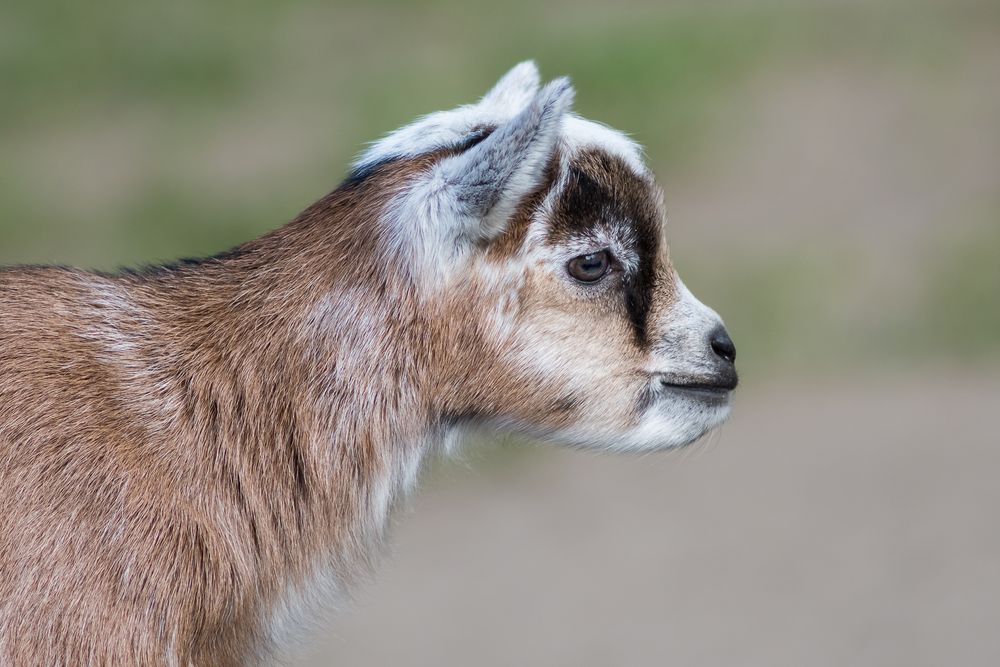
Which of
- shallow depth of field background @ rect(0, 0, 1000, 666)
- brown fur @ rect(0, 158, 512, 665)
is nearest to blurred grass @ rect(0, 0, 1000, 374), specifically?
shallow depth of field background @ rect(0, 0, 1000, 666)

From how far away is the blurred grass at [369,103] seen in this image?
11.2 meters

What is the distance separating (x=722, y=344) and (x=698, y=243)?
7935mm

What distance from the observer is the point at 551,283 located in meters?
4.29

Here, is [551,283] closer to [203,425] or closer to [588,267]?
[588,267]

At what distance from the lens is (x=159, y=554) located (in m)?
4.00

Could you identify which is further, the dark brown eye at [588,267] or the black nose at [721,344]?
the black nose at [721,344]

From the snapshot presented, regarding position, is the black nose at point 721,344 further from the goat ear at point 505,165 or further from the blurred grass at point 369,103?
the blurred grass at point 369,103

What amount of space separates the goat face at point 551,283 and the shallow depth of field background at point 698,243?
613mm

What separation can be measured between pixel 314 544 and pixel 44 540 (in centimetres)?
86

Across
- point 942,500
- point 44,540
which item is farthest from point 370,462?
point 942,500

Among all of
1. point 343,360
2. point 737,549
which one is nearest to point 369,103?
point 737,549

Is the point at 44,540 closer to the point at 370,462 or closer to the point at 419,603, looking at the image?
the point at 370,462

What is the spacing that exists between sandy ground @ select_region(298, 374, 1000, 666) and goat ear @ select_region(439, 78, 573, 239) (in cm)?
381

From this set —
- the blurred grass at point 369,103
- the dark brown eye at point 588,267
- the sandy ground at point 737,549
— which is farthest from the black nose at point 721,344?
the blurred grass at point 369,103
